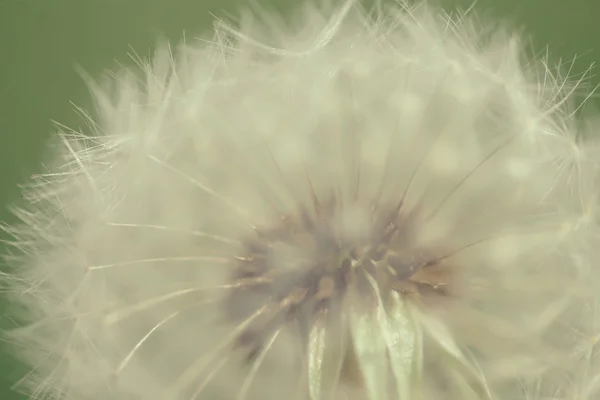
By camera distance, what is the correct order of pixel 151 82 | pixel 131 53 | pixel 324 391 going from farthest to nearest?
pixel 131 53
pixel 151 82
pixel 324 391

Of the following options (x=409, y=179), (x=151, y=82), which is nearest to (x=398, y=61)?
(x=409, y=179)

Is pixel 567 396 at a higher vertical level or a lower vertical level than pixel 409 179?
lower

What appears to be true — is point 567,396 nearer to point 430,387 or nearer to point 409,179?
point 430,387

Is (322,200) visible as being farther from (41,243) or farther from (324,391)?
(41,243)

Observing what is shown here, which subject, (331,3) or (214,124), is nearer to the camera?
(214,124)

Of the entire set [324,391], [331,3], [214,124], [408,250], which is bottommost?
[324,391]

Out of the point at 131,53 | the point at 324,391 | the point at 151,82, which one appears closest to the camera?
the point at 324,391
